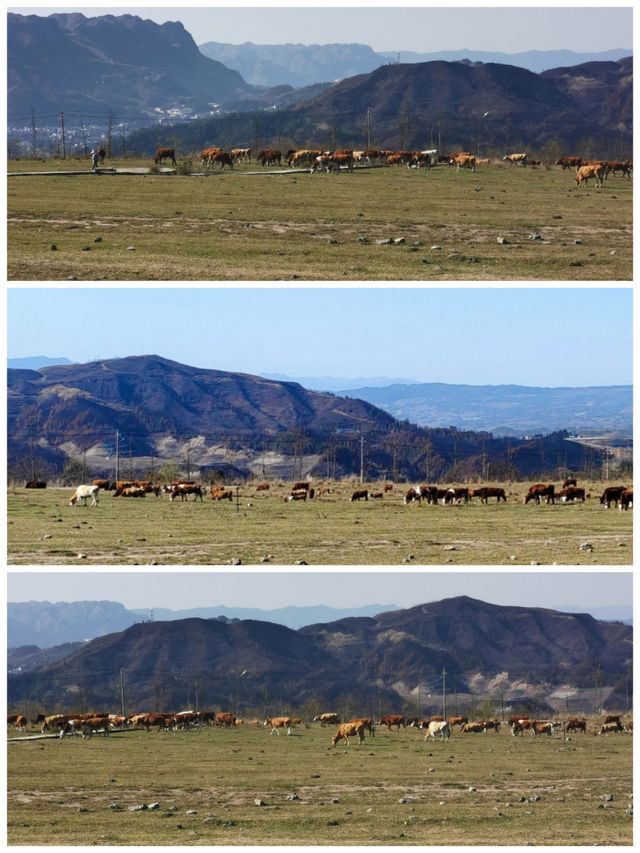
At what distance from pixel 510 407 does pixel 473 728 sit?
5797 cm

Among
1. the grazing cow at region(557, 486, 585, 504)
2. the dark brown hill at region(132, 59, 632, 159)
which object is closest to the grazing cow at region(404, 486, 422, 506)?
the grazing cow at region(557, 486, 585, 504)

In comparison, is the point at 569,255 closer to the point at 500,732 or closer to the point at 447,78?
the point at 500,732

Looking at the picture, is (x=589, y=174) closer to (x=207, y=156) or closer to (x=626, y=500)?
(x=207, y=156)

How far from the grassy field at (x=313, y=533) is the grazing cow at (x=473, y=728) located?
14606 mm

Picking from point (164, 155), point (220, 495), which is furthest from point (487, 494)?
point (164, 155)

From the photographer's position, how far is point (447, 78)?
13538 centimetres

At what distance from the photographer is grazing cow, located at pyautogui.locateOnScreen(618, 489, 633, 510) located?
36375 millimetres

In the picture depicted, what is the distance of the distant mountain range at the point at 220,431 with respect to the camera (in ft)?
240

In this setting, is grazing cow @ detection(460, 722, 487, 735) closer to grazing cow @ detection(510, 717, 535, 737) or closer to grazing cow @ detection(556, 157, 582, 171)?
grazing cow @ detection(510, 717, 535, 737)

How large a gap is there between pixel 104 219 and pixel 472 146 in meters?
51.0

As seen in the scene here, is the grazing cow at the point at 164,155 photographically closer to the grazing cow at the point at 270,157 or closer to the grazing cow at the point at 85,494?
the grazing cow at the point at 270,157

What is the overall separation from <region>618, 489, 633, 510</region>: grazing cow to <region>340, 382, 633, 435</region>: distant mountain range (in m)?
54.2

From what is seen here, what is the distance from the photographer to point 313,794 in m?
28.5

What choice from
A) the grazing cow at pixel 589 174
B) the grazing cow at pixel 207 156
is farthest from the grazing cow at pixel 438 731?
the grazing cow at pixel 207 156
